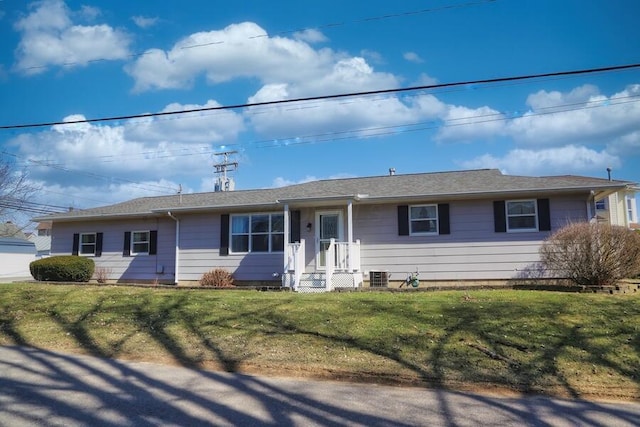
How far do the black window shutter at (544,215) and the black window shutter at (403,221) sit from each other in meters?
3.82

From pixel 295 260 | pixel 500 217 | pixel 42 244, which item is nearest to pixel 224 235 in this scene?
pixel 295 260

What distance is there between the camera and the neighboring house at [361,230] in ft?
47.6

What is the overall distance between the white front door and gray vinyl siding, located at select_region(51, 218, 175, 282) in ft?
19.5

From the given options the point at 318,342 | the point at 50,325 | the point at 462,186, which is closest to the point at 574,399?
the point at 318,342

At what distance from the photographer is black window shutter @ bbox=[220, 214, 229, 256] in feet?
57.0

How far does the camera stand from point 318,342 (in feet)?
25.8

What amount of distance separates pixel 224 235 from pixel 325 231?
370 centimetres

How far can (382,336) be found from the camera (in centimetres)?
800

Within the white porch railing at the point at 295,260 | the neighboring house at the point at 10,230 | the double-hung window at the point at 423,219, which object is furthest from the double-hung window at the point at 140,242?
the neighboring house at the point at 10,230

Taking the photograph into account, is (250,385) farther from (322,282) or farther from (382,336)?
(322,282)

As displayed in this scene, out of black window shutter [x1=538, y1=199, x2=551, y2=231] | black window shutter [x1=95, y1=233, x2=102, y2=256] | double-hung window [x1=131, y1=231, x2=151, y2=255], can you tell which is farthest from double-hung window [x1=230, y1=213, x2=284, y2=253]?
black window shutter [x1=538, y1=199, x2=551, y2=231]

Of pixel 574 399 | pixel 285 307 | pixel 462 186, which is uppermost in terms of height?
pixel 462 186

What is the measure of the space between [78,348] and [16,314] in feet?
12.5

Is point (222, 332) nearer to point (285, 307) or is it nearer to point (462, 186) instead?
point (285, 307)
